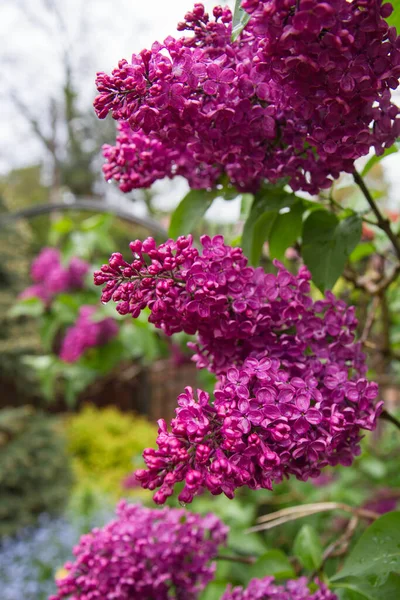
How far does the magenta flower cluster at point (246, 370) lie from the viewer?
33cm

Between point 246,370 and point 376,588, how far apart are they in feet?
0.78

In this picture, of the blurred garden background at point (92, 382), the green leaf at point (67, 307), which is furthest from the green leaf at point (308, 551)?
the green leaf at point (67, 307)

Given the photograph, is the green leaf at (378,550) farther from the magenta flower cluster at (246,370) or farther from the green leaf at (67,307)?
the green leaf at (67,307)

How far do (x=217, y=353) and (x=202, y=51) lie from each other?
213 millimetres

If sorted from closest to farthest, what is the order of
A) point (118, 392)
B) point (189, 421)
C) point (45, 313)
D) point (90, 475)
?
point (189, 421) → point (45, 313) → point (90, 475) → point (118, 392)

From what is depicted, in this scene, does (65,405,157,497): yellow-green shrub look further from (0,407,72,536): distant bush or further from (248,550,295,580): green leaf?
(248,550,295,580): green leaf

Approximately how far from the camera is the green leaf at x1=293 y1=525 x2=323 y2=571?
0.60m

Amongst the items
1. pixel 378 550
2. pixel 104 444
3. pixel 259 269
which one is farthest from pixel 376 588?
pixel 104 444

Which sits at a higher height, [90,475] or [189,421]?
[90,475]

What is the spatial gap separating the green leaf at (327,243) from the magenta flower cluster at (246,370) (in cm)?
5

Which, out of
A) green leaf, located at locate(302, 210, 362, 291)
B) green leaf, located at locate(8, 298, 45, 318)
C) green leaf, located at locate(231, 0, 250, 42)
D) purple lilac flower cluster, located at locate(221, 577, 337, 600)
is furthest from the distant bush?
green leaf, located at locate(231, 0, 250, 42)

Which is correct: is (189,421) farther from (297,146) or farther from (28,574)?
(28,574)

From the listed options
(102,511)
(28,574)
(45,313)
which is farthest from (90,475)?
(45,313)

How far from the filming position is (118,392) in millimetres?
6484
